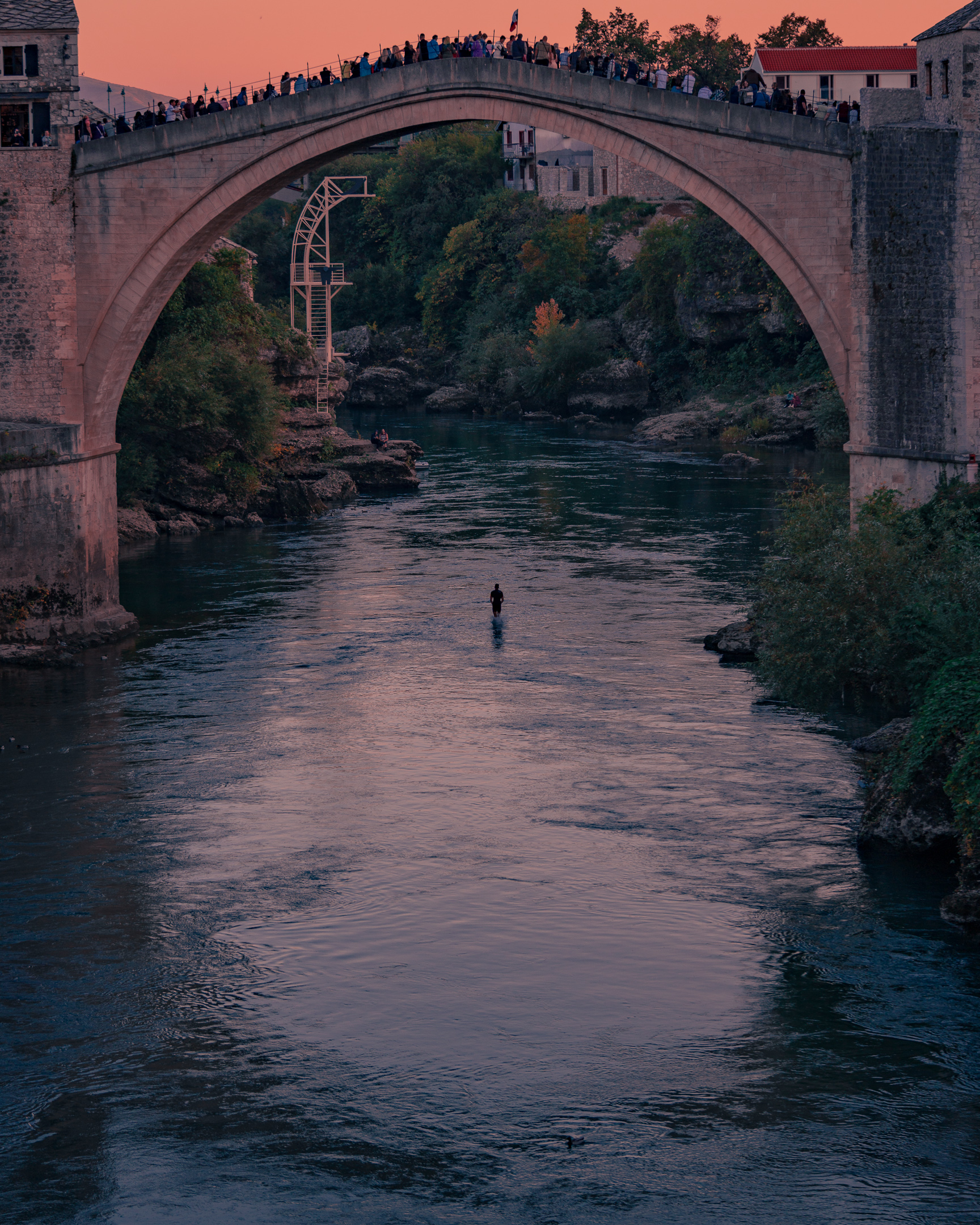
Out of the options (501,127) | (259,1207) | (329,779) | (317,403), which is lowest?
(259,1207)

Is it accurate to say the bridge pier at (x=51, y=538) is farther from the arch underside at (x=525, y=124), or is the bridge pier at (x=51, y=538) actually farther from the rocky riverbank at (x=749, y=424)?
the rocky riverbank at (x=749, y=424)

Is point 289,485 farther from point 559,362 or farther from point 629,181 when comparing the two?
point 629,181

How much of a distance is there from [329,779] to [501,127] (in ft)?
296

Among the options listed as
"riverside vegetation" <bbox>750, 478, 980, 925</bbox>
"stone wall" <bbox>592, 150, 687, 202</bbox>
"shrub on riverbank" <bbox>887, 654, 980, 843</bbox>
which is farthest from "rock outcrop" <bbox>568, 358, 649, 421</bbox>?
"shrub on riverbank" <bbox>887, 654, 980, 843</bbox>

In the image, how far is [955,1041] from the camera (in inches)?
616

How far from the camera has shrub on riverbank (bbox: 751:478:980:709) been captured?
23.9m

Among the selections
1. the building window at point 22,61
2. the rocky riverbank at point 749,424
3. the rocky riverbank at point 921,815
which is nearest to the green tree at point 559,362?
the rocky riverbank at point 749,424

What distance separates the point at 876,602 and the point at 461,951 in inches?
412

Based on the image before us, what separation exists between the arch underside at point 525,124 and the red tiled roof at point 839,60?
48.9m

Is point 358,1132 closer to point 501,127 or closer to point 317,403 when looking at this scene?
point 317,403

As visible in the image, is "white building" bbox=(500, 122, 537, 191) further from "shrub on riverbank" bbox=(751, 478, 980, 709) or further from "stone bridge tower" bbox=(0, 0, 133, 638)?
"shrub on riverbank" bbox=(751, 478, 980, 709)

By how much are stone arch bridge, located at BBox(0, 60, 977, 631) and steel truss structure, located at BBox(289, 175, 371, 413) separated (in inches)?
964

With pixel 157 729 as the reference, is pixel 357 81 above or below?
above

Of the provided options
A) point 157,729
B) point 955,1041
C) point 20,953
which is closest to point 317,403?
point 157,729
